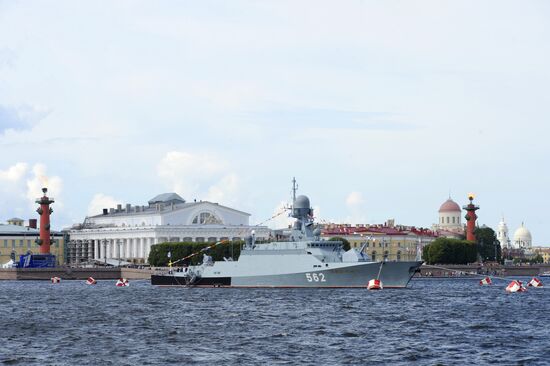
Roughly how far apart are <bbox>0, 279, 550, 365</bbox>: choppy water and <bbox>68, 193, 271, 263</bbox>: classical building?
102m

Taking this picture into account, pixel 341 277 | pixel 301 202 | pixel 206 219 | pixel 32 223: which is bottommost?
pixel 341 277

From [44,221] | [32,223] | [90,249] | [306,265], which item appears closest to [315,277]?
[306,265]

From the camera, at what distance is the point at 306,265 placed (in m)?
86.8

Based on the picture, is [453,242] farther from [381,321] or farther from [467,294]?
[381,321]

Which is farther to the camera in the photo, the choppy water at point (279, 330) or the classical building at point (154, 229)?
the classical building at point (154, 229)

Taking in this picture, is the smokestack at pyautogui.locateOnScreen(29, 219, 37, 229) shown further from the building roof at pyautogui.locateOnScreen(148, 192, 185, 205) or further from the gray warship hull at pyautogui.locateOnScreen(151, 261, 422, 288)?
the gray warship hull at pyautogui.locateOnScreen(151, 261, 422, 288)

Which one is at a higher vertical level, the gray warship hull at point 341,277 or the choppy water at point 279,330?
the gray warship hull at point 341,277

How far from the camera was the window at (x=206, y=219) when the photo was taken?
187875mm

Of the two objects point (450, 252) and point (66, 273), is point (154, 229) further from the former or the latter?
point (450, 252)

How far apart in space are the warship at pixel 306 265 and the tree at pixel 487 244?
100189 millimetres

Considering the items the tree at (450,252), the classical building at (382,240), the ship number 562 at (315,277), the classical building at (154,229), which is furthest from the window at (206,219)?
the ship number 562 at (315,277)

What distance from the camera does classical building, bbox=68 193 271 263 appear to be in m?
182

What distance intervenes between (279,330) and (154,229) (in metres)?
130

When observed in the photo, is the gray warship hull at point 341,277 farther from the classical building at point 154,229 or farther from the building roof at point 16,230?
the building roof at point 16,230
